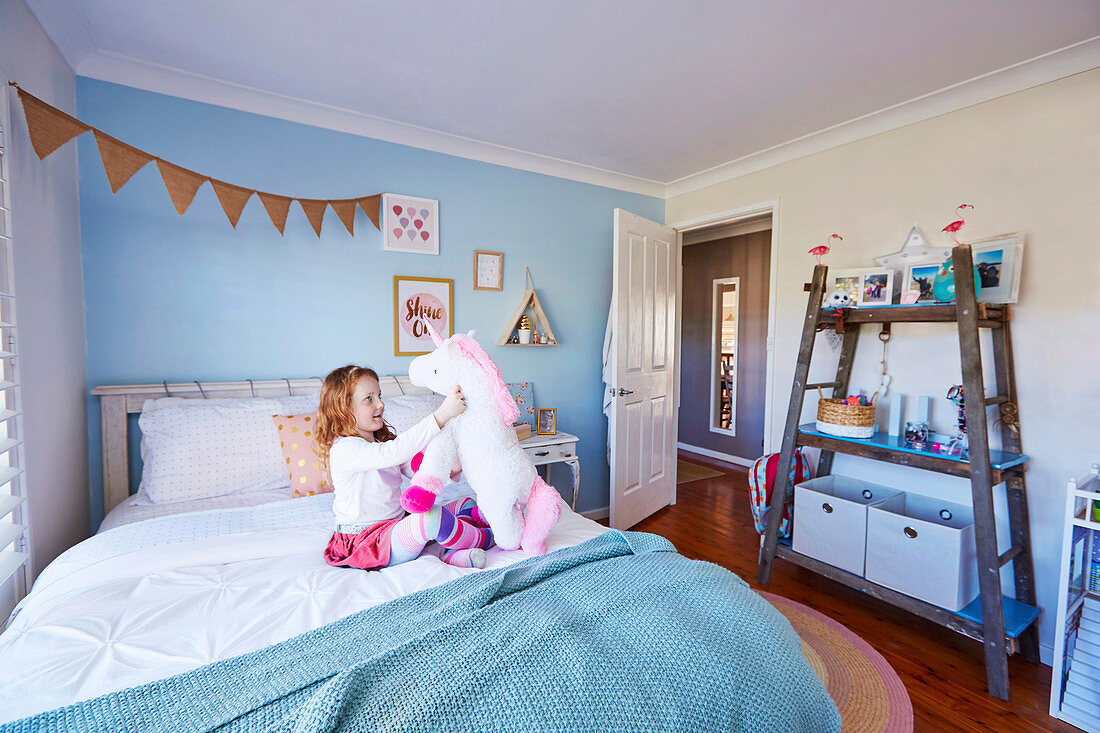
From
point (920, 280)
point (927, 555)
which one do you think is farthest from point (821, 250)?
point (927, 555)

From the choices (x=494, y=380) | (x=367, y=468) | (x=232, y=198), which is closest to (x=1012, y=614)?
(x=494, y=380)

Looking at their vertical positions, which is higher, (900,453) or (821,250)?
(821,250)

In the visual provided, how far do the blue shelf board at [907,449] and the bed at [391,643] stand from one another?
3.97 feet

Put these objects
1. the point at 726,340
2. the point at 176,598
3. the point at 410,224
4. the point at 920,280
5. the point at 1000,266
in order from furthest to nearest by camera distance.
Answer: the point at 726,340, the point at 410,224, the point at 920,280, the point at 1000,266, the point at 176,598

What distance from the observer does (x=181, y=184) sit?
6.68ft

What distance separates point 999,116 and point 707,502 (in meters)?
2.79

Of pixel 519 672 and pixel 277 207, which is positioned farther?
pixel 277 207

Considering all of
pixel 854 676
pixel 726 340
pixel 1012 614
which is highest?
pixel 726 340

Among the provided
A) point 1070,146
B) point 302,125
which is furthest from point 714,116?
point 302,125

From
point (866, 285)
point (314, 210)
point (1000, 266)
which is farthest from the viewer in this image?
point (866, 285)

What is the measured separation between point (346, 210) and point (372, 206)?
15 centimetres

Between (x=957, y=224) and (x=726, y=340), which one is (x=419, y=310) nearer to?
(x=957, y=224)

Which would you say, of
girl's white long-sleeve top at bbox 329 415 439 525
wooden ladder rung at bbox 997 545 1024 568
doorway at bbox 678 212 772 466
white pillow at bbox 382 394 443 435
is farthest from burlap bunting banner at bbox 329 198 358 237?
doorway at bbox 678 212 772 466

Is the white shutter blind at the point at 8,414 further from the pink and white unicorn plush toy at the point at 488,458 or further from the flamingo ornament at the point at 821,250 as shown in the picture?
the flamingo ornament at the point at 821,250
